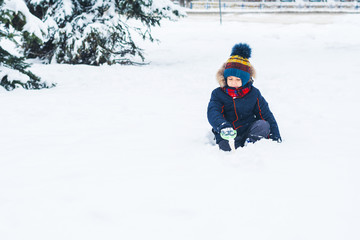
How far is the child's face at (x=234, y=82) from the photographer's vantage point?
3.68 meters

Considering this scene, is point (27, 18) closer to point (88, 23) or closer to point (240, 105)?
point (88, 23)

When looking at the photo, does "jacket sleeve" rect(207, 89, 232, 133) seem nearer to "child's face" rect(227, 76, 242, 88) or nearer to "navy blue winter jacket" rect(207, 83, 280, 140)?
"navy blue winter jacket" rect(207, 83, 280, 140)

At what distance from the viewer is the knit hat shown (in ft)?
11.9

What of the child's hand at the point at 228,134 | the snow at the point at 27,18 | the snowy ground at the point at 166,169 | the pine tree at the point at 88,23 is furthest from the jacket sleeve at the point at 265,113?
the pine tree at the point at 88,23

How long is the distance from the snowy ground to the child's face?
24.2 inches

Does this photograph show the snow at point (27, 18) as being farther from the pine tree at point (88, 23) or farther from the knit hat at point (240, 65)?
the knit hat at point (240, 65)

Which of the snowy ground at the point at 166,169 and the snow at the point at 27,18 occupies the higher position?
the snow at the point at 27,18

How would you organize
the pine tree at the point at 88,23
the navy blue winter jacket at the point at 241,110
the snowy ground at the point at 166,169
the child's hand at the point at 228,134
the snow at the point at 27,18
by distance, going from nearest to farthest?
1. the snowy ground at the point at 166,169
2. the child's hand at the point at 228,134
3. the navy blue winter jacket at the point at 241,110
4. the snow at the point at 27,18
5. the pine tree at the point at 88,23

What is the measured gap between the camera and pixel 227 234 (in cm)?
225

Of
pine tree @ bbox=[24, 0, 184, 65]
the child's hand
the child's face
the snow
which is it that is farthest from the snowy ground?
pine tree @ bbox=[24, 0, 184, 65]

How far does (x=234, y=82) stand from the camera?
3693 mm

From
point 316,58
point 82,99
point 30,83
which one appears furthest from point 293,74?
point 30,83

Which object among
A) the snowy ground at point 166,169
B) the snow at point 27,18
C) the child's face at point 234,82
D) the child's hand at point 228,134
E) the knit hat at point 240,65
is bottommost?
the snowy ground at point 166,169

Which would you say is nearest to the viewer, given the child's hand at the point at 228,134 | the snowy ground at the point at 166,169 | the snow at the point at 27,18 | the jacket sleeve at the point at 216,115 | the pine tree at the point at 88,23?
the snowy ground at the point at 166,169
